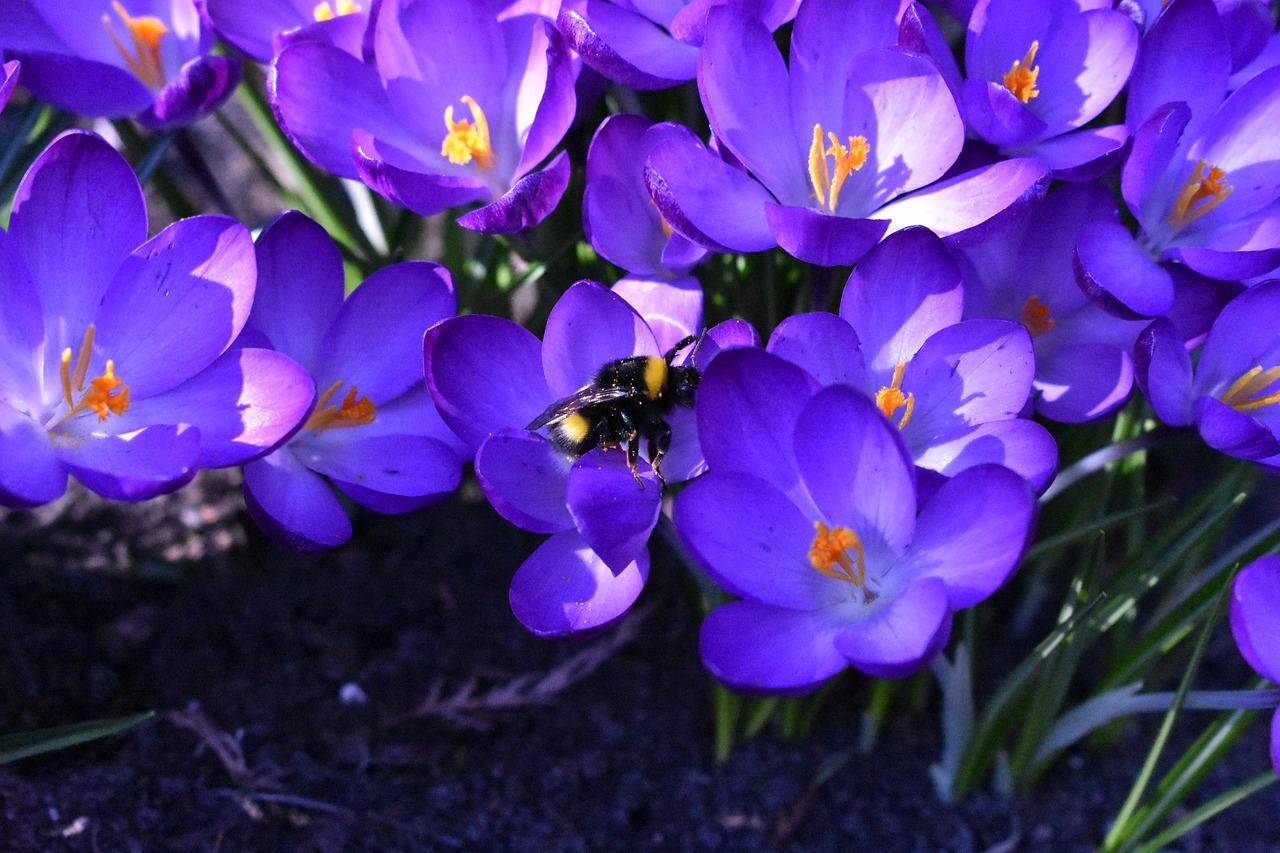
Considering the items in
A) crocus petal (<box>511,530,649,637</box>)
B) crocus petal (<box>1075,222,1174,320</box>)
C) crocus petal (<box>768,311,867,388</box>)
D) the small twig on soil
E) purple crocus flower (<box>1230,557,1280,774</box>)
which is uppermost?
crocus petal (<box>1075,222,1174,320</box>)

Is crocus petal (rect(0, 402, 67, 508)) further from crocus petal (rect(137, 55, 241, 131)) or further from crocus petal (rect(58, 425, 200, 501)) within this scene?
crocus petal (rect(137, 55, 241, 131))

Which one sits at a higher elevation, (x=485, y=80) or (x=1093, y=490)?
(x=485, y=80)

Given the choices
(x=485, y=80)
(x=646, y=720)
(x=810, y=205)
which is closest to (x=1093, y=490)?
(x=810, y=205)

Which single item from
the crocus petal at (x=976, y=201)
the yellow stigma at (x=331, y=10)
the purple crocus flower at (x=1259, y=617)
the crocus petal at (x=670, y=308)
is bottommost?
the purple crocus flower at (x=1259, y=617)

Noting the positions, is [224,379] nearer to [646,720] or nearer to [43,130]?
[43,130]

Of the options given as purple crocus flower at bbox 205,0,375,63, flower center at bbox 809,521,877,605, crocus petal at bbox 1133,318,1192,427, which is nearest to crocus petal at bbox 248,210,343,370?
purple crocus flower at bbox 205,0,375,63

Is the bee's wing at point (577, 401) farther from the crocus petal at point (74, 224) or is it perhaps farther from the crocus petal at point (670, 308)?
the crocus petal at point (74, 224)

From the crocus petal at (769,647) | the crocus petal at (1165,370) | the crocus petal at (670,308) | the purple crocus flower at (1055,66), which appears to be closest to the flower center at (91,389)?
the crocus petal at (670,308)
